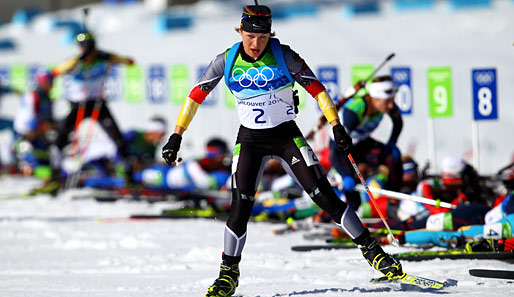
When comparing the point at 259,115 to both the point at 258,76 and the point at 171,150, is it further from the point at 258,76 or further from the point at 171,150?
the point at 171,150

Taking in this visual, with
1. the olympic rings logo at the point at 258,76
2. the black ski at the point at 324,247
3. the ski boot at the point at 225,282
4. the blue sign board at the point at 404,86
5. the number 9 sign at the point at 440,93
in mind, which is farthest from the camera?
the blue sign board at the point at 404,86

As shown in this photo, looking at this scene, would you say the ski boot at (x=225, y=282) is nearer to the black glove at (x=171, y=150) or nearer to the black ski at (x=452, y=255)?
the black glove at (x=171, y=150)

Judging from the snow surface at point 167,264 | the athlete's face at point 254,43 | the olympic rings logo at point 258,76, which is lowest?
the snow surface at point 167,264

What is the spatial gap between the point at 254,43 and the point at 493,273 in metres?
2.43

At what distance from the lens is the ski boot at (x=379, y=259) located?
6301 mm

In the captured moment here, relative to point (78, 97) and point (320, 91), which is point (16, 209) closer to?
point (78, 97)

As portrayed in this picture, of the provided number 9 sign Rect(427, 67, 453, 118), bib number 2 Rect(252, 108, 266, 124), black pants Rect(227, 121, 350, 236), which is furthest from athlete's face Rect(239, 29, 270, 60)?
number 9 sign Rect(427, 67, 453, 118)

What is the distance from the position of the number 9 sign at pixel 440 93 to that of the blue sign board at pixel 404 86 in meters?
0.43

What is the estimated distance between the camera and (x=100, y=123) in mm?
14203

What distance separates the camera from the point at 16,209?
1302 cm

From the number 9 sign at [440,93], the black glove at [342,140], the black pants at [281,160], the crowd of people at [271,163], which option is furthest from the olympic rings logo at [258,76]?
the number 9 sign at [440,93]

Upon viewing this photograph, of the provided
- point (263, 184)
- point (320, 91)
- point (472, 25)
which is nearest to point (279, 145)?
point (320, 91)

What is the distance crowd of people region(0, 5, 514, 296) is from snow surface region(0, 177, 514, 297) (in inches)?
17.3

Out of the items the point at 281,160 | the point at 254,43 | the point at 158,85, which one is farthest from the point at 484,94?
the point at 158,85
